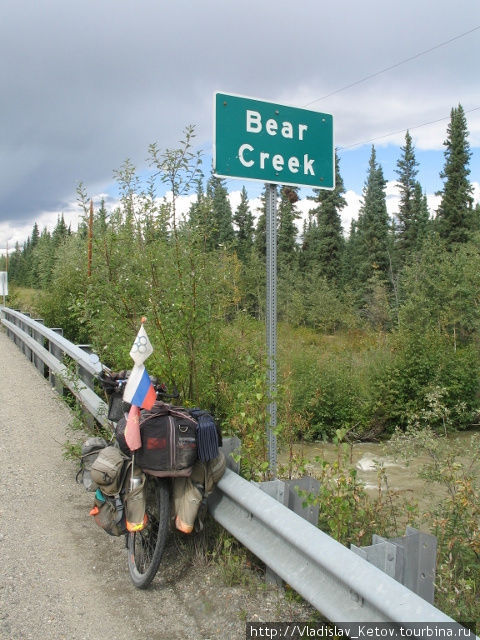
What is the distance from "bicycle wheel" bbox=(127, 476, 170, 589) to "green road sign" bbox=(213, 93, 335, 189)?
2.05m

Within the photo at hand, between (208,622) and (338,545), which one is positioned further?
(208,622)

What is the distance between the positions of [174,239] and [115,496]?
2186 mm

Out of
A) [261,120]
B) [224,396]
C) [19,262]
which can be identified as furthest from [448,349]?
[19,262]

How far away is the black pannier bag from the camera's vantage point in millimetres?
3688

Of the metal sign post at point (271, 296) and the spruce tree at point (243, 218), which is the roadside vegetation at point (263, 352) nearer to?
the metal sign post at point (271, 296)

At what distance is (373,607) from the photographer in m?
2.62

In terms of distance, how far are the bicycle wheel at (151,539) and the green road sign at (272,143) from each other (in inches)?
80.9

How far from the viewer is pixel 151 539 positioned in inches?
154

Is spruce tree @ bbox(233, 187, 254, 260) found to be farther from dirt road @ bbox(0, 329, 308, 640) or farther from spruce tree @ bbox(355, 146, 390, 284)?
dirt road @ bbox(0, 329, 308, 640)

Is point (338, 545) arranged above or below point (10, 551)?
above

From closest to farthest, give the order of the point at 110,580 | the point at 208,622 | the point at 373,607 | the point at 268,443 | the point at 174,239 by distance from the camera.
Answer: the point at 373,607, the point at 208,622, the point at 110,580, the point at 268,443, the point at 174,239

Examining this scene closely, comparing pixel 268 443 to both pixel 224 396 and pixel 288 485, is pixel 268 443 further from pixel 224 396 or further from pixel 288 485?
pixel 224 396

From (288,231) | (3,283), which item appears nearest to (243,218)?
(288,231)

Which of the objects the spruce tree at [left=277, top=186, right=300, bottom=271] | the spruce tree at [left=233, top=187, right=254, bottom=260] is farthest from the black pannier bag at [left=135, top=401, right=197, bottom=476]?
the spruce tree at [left=233, top=187, right=254, bottom=260]
